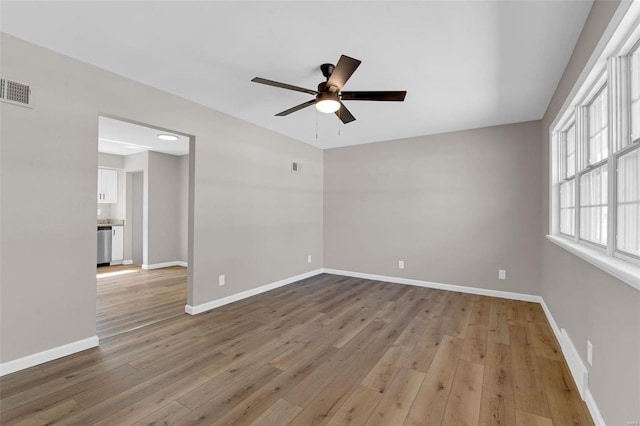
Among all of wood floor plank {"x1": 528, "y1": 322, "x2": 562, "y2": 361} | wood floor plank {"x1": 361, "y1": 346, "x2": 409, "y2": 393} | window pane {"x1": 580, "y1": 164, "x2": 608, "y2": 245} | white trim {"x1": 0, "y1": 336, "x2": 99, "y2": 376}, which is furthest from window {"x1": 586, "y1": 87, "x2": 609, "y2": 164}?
white trim {"x1": 0, "y1": 336, "x2": 99, "y2": 376}

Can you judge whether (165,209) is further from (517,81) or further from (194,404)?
(517,81)

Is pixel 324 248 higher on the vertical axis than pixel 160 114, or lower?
lower

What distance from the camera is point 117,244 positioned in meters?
6.41

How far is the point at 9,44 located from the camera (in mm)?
2119

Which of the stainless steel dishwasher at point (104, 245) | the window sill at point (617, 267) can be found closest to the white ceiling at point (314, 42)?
the window sill at point (617, 267)

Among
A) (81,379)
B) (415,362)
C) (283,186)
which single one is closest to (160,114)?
(283,186)

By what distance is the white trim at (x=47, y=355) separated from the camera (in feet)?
6.91

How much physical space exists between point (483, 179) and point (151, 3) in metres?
4.39

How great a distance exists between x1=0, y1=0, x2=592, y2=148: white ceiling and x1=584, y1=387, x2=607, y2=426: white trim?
244cm

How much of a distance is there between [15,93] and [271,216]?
2.99 meters

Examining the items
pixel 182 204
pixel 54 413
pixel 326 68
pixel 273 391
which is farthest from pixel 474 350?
pixel 182 204

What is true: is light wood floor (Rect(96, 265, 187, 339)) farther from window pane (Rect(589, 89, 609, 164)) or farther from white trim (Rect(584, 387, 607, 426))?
window pane (Rect(589, 89, 609, 164))

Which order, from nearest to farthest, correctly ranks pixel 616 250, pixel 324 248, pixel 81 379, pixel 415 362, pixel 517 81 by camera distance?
pixel 616 250 → pixel 81 379 → pixel 415 362 → pixel 517 81 → pixel 324 248

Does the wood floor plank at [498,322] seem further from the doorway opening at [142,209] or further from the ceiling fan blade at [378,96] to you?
the doorway opening at [142,209]
